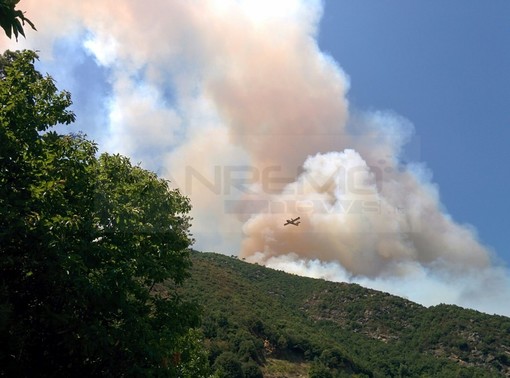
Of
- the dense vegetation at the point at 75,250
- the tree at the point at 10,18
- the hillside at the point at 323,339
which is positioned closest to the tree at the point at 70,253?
the dense vegetation at the point at 75,250

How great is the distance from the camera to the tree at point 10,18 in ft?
23.8

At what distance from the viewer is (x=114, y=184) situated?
18.7 meters

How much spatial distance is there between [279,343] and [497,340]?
361ft

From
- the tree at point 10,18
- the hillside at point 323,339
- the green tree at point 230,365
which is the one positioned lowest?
the green tree at point 230,365

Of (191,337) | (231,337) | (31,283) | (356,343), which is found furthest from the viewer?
(356,343)

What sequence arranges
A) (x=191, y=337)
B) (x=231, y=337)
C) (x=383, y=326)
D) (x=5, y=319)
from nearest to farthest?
(x=5, y=319) → (x=191, y=337) → (x=231, y=337) → (x=383, y=326)

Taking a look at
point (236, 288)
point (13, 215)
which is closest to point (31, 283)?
point (13, 215)

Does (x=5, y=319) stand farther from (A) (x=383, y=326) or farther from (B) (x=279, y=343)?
(A) (x=383, y=326)

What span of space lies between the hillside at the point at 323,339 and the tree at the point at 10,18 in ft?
312

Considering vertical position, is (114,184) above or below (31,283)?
above

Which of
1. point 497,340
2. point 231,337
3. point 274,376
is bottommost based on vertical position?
point 274,376

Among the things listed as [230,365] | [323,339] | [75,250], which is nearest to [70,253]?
[75,250]

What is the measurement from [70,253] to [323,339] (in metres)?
141

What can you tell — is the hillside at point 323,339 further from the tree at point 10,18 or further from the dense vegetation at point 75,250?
the tree at point 10,18
